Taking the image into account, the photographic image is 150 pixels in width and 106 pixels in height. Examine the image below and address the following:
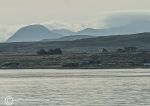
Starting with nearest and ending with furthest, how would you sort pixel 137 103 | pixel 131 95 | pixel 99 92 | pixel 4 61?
pixel 137 103, pixel 131 95, pixel 99 92, pixel 4 61

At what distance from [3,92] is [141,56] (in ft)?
419

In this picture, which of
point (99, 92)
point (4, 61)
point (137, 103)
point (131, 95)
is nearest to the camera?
point (137, 103)

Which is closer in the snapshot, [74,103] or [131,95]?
[74,103]

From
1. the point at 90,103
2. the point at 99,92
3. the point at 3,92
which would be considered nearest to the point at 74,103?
the point at 90,103

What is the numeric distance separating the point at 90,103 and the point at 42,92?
13.4 m

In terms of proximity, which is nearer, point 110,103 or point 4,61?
point 110,103

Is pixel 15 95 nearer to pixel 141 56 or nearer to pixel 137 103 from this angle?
pixel 137 103

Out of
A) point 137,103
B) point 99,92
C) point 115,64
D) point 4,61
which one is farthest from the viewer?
point 4,61

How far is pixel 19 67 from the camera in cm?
17088

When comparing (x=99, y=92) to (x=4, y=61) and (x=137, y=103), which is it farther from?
(x=4, y=61)

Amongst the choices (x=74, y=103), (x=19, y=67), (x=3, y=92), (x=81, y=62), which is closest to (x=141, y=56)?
(x=81, y=62)

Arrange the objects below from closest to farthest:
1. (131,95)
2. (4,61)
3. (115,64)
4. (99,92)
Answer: (131,95) → (99,92) → (115,64) → (4,61)

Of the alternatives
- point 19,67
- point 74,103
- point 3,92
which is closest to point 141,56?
point 19,67

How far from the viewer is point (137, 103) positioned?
51.4m
